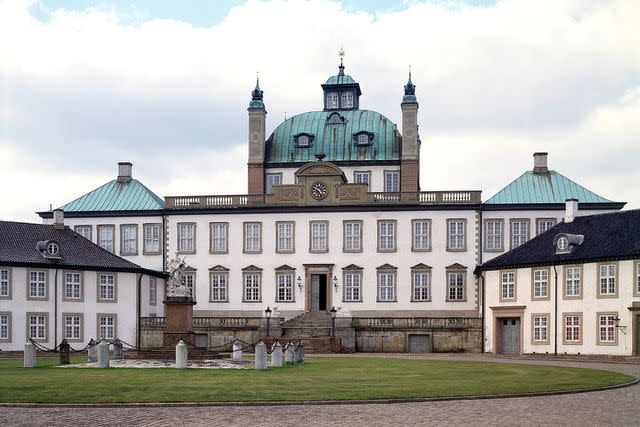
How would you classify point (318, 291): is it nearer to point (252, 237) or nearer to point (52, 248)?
point (252, 237)

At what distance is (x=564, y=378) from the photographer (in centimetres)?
2972

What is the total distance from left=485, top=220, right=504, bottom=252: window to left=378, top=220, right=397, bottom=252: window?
6221 mm

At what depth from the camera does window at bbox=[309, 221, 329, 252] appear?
211 feet

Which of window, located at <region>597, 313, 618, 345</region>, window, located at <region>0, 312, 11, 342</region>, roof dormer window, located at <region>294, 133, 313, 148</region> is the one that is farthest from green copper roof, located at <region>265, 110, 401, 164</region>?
window, located at <region>597, 313, 618, 345</region>

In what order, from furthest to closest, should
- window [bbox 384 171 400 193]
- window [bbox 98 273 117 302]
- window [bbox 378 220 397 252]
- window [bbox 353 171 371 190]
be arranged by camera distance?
window [bbox 353 171 371 190], window [bbox 384 171 400 193], window [bbox 378 220 397 252], window [bbox 98 273 117 302]

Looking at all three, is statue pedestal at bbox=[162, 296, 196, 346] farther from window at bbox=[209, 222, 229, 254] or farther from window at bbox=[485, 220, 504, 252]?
window at bbox=[485, 220, 504, 252]

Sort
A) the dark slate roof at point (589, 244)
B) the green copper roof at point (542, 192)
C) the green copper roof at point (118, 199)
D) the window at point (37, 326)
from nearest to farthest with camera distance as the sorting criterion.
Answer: the dark slate roof at point (589, 244), the window at point (37, 326), the green copper roof at point (542, 192), the green copper roof at point (118, 199)

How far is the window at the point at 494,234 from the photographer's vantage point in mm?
63156

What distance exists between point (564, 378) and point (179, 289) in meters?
19.0

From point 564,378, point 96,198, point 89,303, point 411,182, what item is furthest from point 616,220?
point 96,198

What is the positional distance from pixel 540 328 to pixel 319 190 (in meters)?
18.4

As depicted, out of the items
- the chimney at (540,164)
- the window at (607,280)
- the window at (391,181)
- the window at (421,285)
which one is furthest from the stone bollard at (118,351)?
the chimney at (540,164)

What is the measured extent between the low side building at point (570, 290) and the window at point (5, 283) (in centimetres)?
2879

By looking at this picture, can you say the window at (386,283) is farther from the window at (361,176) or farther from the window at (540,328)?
the window at (540,328)
